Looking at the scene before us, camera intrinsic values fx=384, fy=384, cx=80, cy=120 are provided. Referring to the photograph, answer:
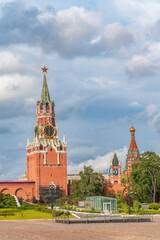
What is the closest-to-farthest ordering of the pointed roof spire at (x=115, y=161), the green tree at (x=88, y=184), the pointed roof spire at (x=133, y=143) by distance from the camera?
the green tree at (x=88, y=184) < the pointed roof spire at (x=115, y=161) < the pointed roof spire at (x=133, y=143)

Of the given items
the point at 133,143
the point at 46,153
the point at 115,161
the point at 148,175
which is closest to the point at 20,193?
the point at 46,153

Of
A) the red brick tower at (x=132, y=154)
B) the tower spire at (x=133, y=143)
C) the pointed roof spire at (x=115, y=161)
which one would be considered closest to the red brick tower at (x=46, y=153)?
the pointed roof spire at (x=115, y=161)

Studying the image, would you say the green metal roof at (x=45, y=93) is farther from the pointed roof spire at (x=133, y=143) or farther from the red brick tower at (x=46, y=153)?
the pointed roof spire at (x=133, y=143)

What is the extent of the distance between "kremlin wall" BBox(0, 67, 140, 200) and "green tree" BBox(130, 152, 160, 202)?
32.1 ft

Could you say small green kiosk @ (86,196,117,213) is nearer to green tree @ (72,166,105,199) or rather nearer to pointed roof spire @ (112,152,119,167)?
green tree @ (72,166,105,199)

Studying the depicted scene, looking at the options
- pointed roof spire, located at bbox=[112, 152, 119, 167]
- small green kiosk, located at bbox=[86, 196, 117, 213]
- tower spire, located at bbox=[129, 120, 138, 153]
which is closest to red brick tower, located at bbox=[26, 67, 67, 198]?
pointed roof spire, located at bbox=[112, 152, 119, 167]

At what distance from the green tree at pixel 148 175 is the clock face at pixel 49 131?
2365 cm

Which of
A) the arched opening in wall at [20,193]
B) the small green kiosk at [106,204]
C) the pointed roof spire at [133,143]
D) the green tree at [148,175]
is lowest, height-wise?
the small green kiosk at [106,204]

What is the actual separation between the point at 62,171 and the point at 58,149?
5.58m

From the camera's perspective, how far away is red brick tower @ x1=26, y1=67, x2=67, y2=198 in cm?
9275

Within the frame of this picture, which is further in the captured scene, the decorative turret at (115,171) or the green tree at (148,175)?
the decorative turret at (115,171)

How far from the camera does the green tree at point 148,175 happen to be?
8400 centimetres

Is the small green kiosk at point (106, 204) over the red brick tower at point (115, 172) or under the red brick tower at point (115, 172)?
under

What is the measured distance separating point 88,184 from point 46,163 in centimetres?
1200
